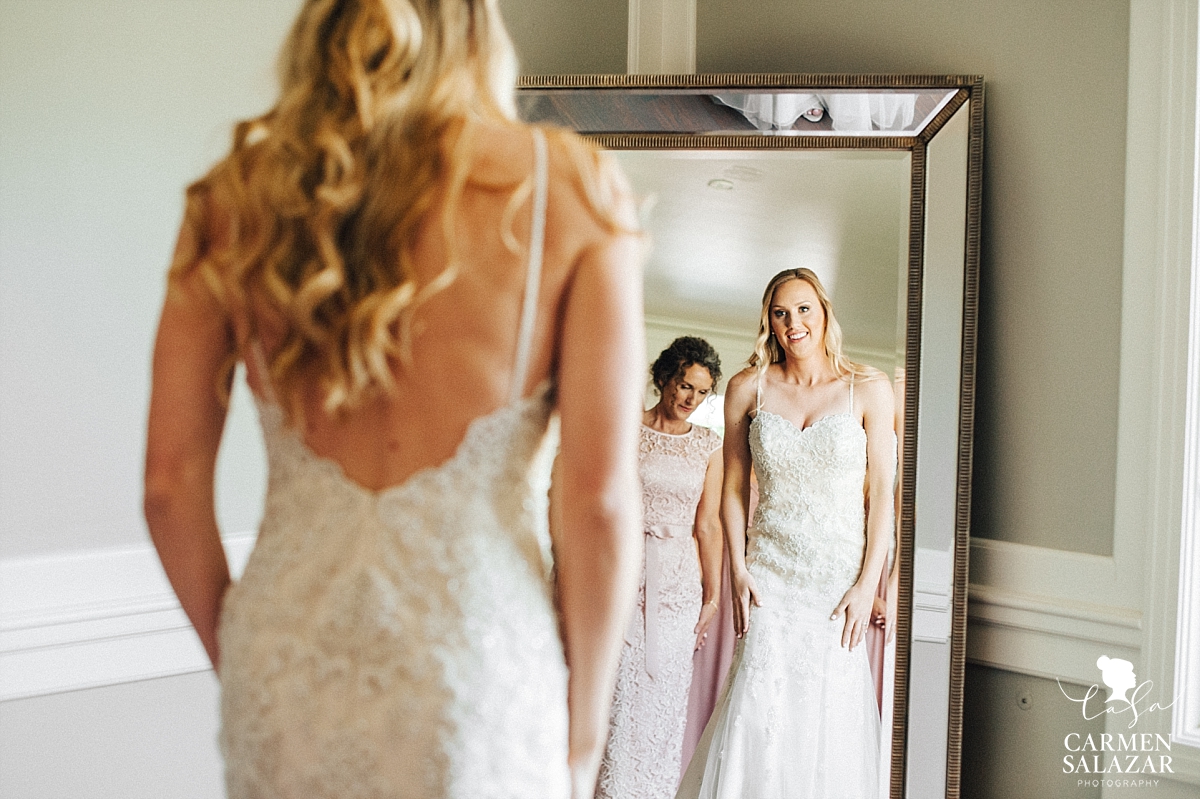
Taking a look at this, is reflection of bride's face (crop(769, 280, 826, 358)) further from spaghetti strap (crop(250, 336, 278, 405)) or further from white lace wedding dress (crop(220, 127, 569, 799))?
spaghetti strap (crop(250, 336, 278, 405))

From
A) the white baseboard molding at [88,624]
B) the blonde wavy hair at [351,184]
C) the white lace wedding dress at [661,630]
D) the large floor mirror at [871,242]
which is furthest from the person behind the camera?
the white lace wedding dress at [661,630]

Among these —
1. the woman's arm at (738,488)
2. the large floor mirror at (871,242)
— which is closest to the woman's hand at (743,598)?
the woman's arm at (738,488)

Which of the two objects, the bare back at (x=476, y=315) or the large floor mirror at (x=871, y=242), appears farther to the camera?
the large floor mirror at (x=871, y=242)

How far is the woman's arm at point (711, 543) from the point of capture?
212 centimetres

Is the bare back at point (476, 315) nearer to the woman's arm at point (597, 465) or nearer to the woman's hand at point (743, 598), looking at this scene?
the woman's arm at point (597, 465)

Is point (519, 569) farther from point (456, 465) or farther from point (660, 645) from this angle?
point (660, 645)

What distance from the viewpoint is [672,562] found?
213cm

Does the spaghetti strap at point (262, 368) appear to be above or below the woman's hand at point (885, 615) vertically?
above

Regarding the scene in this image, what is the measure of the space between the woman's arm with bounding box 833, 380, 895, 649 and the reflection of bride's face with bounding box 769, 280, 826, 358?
14 cm

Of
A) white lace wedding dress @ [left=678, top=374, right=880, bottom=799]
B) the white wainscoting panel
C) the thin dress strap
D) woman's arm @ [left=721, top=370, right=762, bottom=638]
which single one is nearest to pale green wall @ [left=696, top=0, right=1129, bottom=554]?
the white wainscoting panel

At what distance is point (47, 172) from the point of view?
1.83 m

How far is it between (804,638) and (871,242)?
837 millimetres

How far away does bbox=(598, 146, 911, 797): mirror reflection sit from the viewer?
6.75ft

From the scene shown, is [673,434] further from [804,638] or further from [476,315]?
Answer: [476,315]
